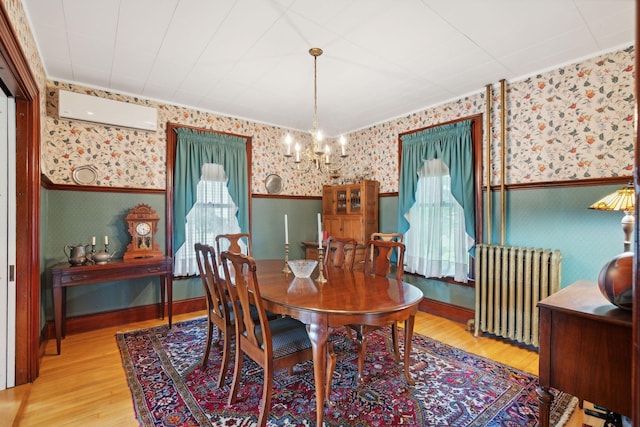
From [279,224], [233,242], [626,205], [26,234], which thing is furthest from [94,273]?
[626,205]

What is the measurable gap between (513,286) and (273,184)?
331 centimetres

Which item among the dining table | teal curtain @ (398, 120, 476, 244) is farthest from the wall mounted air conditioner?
teal curtain @ (398, 120, 476, 244)

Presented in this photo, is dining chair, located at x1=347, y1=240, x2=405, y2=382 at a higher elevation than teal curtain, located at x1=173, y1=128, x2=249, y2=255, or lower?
lower

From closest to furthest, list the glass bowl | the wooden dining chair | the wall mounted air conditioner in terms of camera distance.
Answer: the wooden dining chair → the glass bowl → the wall mounted air conditioner

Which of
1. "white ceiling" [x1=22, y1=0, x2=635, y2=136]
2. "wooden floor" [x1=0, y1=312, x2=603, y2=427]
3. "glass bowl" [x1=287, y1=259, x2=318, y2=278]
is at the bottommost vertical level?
"wooden floor" [x1=0, y1=312, x2=603, y2=427]

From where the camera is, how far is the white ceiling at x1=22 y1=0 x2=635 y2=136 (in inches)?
80.5

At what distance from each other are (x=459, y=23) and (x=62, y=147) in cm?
387

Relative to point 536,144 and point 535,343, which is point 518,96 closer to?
point 536,144

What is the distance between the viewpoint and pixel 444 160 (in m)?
3.66

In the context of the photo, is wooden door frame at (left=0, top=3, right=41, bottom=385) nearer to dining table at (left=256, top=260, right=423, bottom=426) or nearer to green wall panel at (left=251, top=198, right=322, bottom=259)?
dining table at (left=256, top=260, right=423, bottom=426)

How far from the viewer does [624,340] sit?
1.24 metres

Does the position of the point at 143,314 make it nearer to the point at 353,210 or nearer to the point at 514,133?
the point at 353,210

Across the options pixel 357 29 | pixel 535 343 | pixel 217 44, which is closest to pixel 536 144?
pixel 535 343

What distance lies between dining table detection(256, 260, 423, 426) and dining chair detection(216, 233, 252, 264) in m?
1.24
